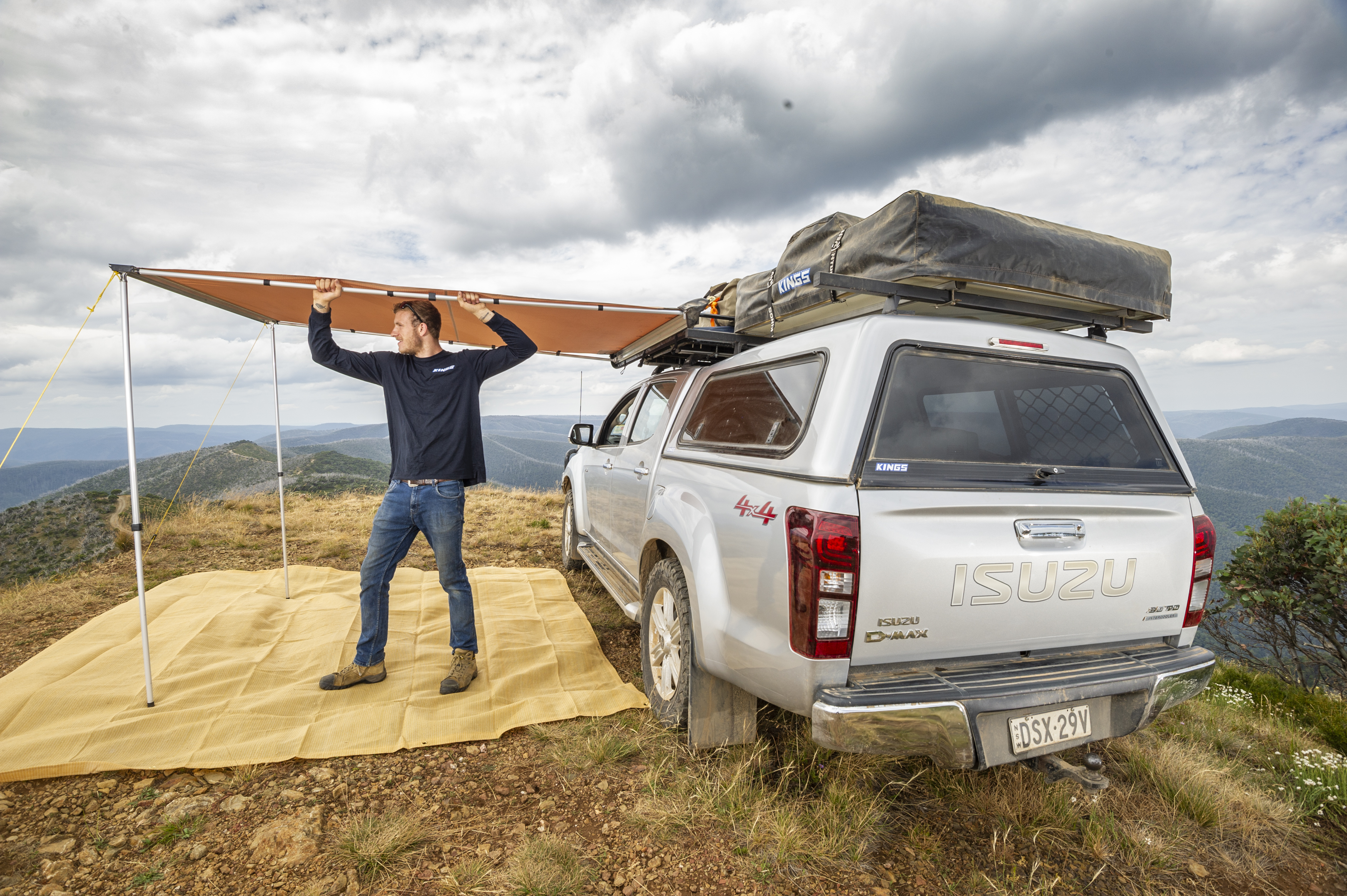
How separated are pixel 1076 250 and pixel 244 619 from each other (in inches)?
221

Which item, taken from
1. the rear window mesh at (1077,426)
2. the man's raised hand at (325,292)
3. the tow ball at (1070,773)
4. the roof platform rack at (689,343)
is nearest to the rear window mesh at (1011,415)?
the rear window mesh at (1077,426)

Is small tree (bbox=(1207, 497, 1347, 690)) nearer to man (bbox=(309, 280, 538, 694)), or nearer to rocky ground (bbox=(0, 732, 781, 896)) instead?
rocky ground (bbox=(0, 732, 781, 896))

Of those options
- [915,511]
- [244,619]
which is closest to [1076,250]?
[915,511]

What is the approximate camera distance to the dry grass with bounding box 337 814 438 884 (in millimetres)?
2227

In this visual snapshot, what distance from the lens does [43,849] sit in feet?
7.61

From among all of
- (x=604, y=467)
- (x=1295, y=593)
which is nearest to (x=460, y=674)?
(x=604, y=467)

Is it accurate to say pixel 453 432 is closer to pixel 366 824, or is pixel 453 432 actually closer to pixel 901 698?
pixel 366 824

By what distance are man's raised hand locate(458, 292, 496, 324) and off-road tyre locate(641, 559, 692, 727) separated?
1.82 meters

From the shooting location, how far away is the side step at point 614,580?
3.76m

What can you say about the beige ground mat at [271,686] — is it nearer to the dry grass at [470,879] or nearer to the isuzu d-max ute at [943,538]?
the dry grass at [470,879]

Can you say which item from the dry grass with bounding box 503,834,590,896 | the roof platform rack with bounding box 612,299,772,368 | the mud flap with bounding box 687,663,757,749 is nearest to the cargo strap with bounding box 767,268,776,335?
the roof platform rack with bounding box 612,299,772,368

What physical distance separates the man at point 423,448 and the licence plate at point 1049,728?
283 centimetres

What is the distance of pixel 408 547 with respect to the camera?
11.8ft

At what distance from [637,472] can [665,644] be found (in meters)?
1.17
